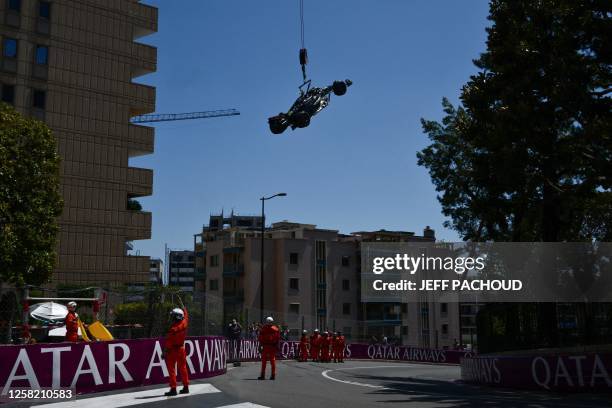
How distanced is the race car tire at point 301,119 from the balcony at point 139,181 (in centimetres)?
3522

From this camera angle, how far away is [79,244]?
5050cm

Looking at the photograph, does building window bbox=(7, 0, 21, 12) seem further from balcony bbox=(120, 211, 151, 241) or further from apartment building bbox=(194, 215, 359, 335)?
apartment building bbox=(194, 215, 359, 335)

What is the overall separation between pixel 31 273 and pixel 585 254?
26.0 metres

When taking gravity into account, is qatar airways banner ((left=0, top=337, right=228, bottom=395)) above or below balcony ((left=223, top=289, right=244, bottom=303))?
below

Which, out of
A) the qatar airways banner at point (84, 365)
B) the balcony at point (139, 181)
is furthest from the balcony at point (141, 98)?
the qatar airways banner at point (84, 365)

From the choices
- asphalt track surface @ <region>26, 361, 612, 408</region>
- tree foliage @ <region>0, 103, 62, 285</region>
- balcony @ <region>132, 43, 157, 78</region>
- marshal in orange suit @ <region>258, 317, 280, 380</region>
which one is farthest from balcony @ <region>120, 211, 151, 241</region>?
asphalt track surface @ <region>26, 361, 612, 408</region>

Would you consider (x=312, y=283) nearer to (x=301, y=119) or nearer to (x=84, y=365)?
(x=301, y=119)

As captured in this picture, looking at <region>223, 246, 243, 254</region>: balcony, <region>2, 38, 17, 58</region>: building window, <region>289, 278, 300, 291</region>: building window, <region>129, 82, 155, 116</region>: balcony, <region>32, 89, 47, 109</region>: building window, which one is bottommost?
<region>289, 278, 300, 291</region>: building window

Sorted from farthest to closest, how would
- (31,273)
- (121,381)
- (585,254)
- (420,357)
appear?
(420,357) < (31,273) < (585,254) < (121,381)

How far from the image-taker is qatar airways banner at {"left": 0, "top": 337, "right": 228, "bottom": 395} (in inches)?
467

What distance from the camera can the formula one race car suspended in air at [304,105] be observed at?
20.9 meters

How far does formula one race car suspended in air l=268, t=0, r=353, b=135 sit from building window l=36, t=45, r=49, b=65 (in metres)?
32.6

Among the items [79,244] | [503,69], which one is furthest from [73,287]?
[503,69]

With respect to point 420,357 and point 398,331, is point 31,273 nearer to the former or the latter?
point 420,357
